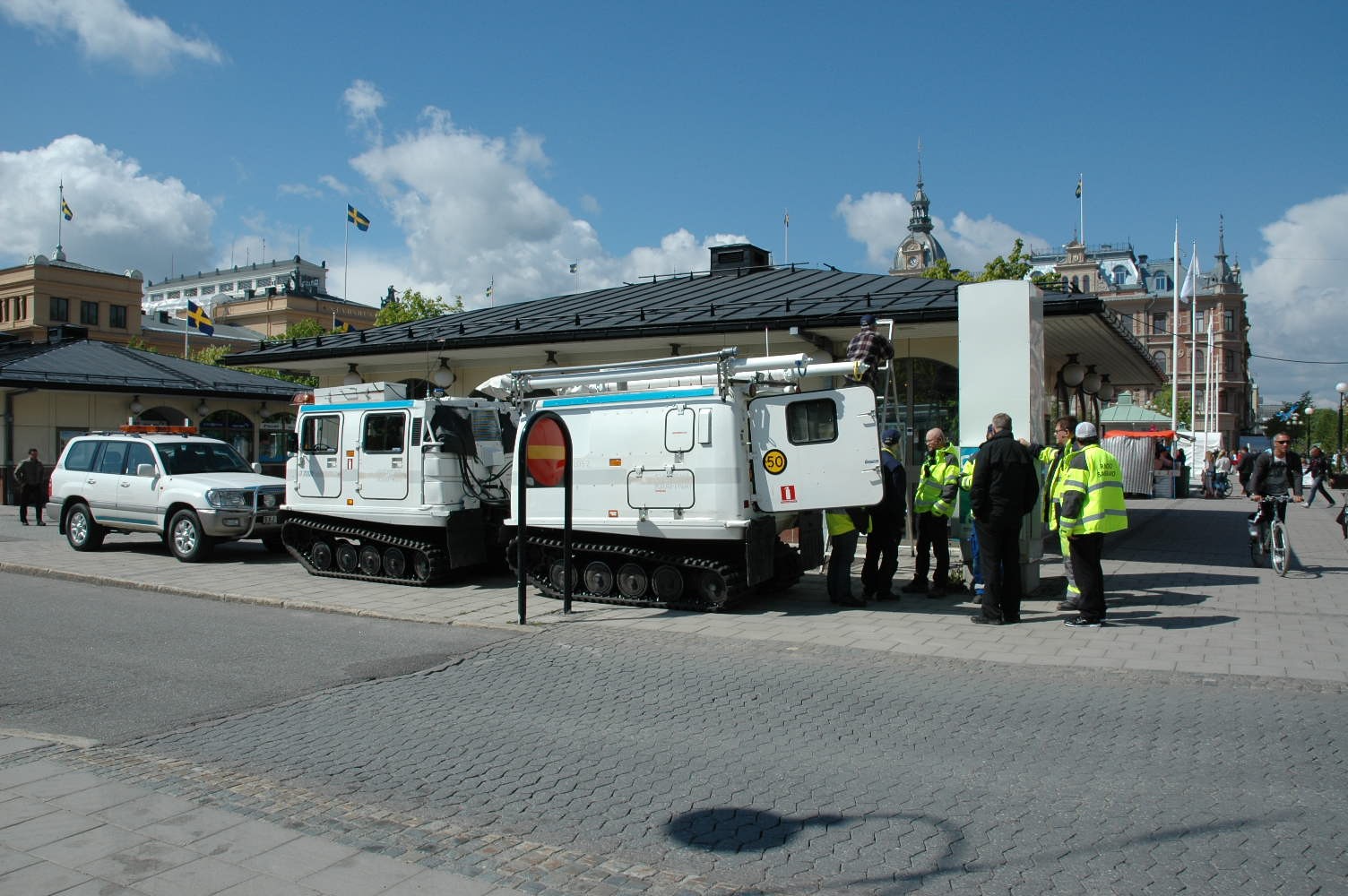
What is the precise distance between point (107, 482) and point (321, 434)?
5268 millimetres

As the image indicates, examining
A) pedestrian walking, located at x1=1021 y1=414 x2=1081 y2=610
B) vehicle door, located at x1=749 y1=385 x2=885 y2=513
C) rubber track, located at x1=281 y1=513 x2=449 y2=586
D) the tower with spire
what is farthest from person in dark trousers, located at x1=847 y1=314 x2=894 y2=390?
the tower with spire

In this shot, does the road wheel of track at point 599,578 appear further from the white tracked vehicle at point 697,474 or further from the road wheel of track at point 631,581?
Result: the road wheel of track at point 631,581

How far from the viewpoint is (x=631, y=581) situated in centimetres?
1073

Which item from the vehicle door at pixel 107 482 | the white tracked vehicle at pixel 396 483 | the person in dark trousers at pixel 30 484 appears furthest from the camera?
the person in dark trousers at pixel 30 484

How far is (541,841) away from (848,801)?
149 centimetres

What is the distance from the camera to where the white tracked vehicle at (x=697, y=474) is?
9852 millimetres

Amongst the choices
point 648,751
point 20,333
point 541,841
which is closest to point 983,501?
point 648,751

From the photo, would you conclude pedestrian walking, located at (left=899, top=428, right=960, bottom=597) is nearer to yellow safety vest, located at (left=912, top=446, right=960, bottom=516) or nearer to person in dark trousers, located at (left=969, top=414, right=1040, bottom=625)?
yellow safety vest, located at (left=912, top=446, right=960, bottom=516)

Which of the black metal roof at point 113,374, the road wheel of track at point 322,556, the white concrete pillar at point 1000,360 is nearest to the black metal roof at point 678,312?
the white concrete pillar at point 1000,360

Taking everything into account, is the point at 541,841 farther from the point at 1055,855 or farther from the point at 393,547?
the point at 393,547

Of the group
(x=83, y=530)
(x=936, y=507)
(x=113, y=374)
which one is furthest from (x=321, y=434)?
(x=113, y=374)

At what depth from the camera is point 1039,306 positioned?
11852 mm

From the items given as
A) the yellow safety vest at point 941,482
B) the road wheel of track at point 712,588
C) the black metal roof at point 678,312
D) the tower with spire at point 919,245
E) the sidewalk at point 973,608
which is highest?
the tower with spire at point 919,245

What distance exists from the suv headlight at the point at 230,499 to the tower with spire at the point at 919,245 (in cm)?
9861
